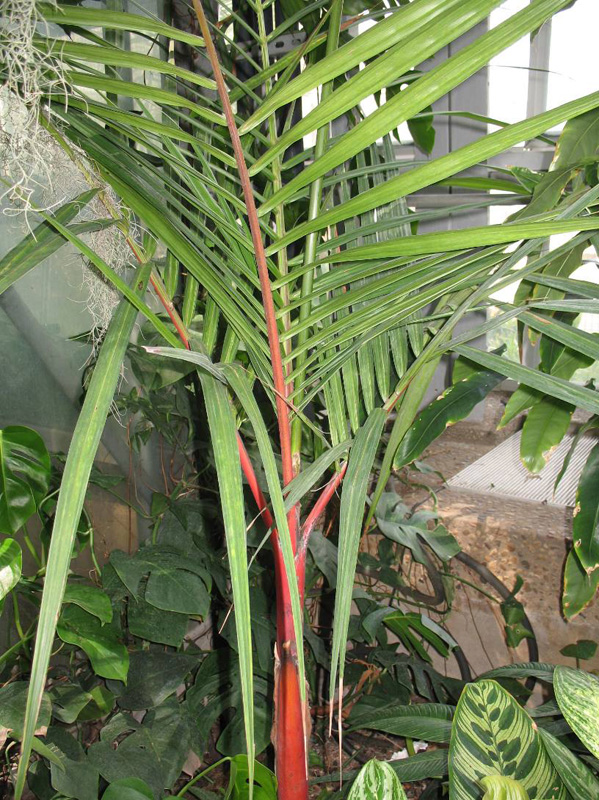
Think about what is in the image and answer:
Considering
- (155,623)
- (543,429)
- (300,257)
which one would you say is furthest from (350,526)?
(155,623)

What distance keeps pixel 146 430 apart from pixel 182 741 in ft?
1.41

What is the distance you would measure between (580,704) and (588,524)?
227 mm

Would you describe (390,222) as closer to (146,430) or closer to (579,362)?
(579,362)

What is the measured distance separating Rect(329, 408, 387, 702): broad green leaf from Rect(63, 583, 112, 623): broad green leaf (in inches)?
12.7

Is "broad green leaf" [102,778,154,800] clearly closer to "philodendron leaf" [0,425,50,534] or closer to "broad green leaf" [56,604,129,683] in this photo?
"broad green leaf" [56,604,129,683]

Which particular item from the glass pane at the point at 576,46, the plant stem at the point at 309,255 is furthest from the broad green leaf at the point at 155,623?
the glass pane at the point at 576,46

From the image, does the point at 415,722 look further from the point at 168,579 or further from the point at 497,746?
the point at 168,579

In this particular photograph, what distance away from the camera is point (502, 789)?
1.37ft

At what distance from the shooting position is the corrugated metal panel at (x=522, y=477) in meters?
1.16

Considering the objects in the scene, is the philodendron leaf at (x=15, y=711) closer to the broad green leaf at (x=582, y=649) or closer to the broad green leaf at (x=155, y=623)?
the broad green leaf at (x=155, y=623)

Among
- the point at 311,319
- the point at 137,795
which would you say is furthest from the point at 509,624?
the point at 311,319

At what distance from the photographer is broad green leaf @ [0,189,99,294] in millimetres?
388

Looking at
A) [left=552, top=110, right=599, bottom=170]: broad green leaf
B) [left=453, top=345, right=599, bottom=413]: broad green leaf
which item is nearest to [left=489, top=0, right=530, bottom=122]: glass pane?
[left=552, top=110, right=599, bottom=170]: broad green leaf

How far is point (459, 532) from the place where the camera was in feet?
3.74
